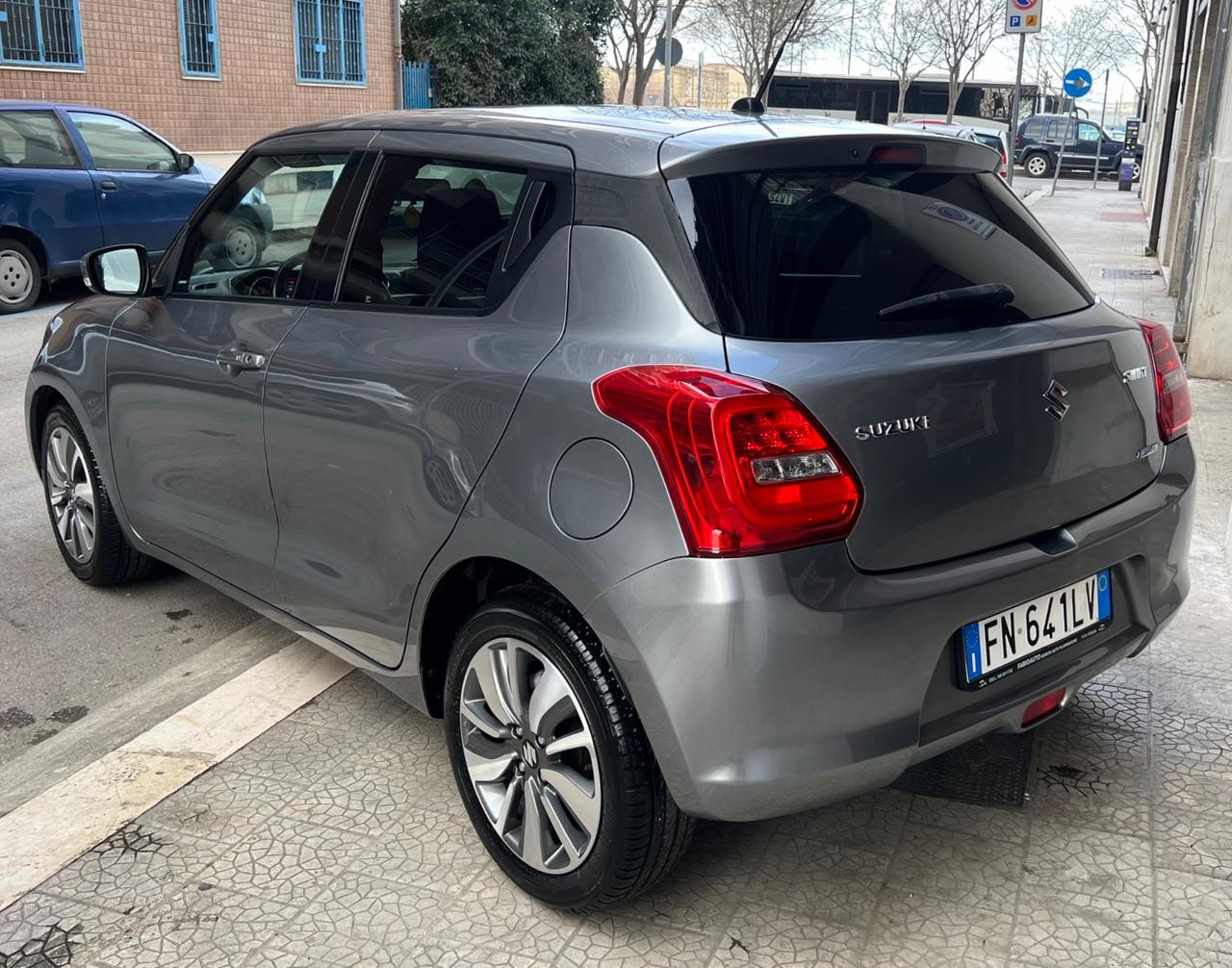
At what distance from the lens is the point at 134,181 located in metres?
11.9

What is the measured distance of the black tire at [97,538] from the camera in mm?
4352

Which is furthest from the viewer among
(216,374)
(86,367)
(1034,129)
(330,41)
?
(1034,129)

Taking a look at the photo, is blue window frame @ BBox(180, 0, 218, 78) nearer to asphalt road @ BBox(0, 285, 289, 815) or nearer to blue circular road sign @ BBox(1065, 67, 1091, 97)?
blue circular road sign @ BBox(1065, 67, 1091, 97)

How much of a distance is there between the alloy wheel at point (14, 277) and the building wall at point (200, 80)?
26.3 feet

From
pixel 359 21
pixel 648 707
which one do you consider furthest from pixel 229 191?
pixel 359 21

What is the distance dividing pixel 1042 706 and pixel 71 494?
339 cm

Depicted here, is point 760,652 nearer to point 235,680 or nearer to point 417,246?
point 417,246

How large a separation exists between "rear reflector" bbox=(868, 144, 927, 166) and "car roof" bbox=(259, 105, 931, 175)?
0.15 ft

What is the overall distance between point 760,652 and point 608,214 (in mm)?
945

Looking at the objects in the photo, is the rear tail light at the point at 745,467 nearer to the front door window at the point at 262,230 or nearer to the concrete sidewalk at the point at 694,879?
the concrete sidewalk at the point at 694,879

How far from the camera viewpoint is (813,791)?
2.37 m

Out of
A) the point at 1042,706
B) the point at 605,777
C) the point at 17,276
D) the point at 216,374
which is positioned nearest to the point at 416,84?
the point at 17,276

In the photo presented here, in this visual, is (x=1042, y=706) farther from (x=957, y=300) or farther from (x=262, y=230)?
(x=262, y=230)

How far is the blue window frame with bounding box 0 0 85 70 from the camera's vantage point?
18047mm
